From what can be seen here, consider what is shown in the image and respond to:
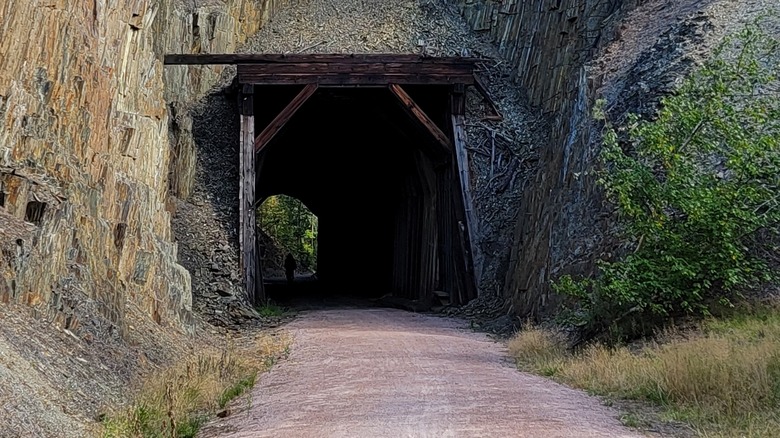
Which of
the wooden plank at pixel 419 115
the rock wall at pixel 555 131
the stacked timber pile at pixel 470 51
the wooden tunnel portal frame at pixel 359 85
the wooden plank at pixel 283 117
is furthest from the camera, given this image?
the wooden plank at pixel 419 115

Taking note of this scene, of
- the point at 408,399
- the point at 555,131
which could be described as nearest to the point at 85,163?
the point at 408,399

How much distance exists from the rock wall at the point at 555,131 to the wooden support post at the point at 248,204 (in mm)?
6479

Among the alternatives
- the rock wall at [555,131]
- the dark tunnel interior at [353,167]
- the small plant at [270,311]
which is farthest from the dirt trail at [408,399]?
the dark tunnel interior at [353,167]

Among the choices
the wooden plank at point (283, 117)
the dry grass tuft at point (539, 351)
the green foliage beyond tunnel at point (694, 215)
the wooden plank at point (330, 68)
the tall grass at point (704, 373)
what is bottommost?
the dry grass tuft at point (539, 351)

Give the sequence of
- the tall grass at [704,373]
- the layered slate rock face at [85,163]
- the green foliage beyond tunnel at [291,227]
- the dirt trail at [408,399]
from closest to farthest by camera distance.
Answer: the dirt trail at [408,399]
the tall grass at [704,373]
the layered slate rock face at [85,163]
the green foliage beyond tunnel at [291,227]

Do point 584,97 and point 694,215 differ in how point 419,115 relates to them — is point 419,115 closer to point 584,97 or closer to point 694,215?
point 584,97

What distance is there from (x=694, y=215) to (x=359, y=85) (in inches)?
528

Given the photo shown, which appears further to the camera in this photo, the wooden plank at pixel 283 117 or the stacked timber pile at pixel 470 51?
the wooden plank at pixel 283 117

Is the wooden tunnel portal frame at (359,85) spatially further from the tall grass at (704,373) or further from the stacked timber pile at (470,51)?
the tall grass at (704,373)

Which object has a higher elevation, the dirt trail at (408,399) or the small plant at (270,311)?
the dirt trail at (408,399)

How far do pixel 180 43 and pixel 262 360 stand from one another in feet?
44.1

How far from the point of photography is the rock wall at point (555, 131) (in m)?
17.7

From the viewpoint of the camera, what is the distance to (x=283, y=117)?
24.3m

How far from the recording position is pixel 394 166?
107ft
